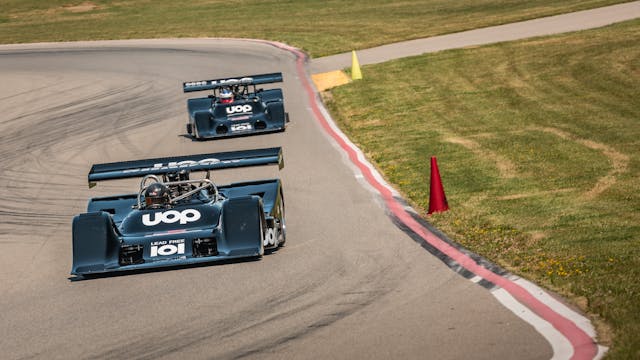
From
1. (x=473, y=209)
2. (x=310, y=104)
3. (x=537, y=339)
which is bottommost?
(x=310, y=104)

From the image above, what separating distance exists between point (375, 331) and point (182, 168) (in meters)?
5.42

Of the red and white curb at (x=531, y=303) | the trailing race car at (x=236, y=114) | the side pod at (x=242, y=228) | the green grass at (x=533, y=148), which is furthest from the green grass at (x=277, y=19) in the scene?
the side pod at (x=242, y=228)

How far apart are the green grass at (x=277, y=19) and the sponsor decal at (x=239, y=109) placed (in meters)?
15.5

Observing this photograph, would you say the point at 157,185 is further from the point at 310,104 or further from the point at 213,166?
the point at 310,104

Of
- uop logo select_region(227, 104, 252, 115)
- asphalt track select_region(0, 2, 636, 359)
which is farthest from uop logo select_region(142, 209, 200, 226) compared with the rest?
uop logo select_region(227, 104, 252, 115)

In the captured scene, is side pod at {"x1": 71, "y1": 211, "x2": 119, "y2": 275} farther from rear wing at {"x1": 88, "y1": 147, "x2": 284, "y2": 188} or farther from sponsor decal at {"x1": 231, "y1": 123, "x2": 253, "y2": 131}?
sponsor decal at {"x1": 231, "y1": 123, "x2": 253, "y2": 131}

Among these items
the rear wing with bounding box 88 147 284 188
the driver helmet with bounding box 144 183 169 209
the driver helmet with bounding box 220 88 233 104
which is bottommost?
the driver helmet with bounding box 220 88 233 104

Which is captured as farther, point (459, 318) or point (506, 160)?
point (506, 160)

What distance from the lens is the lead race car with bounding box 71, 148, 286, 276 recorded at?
1288 centimetres

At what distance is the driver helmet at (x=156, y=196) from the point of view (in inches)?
552

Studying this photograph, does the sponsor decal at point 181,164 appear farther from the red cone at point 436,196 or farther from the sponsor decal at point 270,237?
the red cone at point 436,196

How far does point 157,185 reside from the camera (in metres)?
14.1

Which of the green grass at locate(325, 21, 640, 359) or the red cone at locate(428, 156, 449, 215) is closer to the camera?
the green grass at locate(325, 21, 640, 359)

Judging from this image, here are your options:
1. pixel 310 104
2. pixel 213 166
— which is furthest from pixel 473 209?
pixel 310 104
